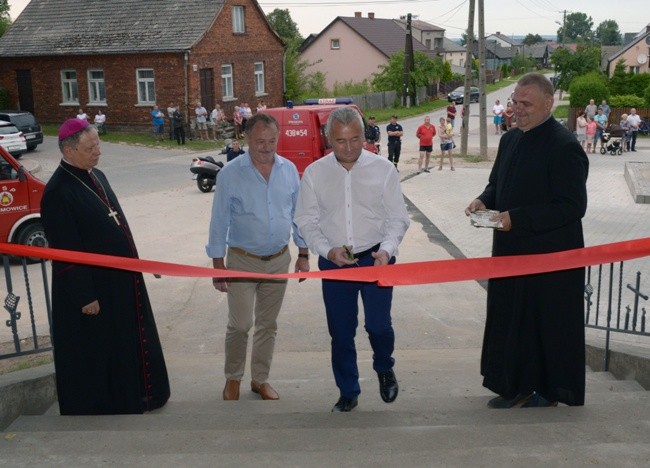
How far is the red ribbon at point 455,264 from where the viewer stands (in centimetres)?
425

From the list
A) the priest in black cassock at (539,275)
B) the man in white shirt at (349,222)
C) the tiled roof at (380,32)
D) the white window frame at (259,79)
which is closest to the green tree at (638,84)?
the white window frame at (259,79)

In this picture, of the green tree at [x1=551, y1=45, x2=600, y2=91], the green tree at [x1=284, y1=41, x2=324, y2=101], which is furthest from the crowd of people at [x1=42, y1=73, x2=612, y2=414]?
the green tree at [x1=551, y1=45, x2=600, y2=91]

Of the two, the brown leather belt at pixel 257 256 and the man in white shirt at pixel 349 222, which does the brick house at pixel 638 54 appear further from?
the man in white shirt at pixel 349 222

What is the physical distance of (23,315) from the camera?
878cm

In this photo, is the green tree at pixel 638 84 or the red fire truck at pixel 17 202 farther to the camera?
the green tree at pixel 638 84

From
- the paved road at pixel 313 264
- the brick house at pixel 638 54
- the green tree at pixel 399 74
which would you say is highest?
the brick house at pixel 638 54

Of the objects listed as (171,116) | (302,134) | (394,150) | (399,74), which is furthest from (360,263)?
(399,74)

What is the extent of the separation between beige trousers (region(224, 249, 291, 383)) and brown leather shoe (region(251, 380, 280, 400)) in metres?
0.04

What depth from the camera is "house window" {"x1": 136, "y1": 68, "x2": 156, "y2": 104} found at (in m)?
34.0

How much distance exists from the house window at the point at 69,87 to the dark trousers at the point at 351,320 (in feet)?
112

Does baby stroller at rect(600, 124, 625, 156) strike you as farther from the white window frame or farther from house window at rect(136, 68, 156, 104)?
house window at rect(136, 68, 156, 104)

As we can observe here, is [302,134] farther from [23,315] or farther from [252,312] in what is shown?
[252,312]

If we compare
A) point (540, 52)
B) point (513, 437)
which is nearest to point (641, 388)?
point (513, 437)

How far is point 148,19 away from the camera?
34812 mm
